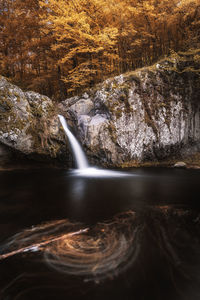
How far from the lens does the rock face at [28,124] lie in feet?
25.1

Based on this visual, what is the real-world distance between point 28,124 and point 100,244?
22.9 feet

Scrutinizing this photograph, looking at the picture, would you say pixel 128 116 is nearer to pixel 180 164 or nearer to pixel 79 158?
pixel 79 158

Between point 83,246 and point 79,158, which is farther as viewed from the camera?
point 79,158

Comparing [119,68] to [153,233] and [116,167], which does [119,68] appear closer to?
[116,167]

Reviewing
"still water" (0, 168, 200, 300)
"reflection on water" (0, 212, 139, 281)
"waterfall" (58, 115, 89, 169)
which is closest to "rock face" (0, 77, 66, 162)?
"waterfall" (58, 115, 89, 169)

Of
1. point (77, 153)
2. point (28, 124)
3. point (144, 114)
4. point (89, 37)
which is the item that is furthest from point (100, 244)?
point (89, 37)

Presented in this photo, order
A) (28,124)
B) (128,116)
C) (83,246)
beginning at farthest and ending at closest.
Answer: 1. (128,116)
2. (28,124)
3. (83,246)

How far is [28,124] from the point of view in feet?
26.6

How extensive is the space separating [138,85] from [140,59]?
4659mm

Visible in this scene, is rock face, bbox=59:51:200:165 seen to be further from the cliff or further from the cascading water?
the cascading water

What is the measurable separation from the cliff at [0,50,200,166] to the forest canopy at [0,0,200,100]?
1788 mm

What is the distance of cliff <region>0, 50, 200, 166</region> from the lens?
→ 27.4 feet

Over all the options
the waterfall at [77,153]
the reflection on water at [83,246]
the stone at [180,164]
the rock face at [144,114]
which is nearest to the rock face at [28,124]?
the waterfall at [77,153]

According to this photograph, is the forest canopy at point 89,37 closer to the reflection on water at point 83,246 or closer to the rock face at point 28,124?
the rock face at point 28,124
